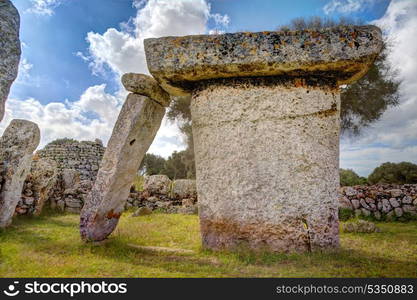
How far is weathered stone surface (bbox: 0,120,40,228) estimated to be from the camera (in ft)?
21.1

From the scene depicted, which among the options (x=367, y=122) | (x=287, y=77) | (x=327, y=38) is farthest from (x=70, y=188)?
(x=367, y=122)

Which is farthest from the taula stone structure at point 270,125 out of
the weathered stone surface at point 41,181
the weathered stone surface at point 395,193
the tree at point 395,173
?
the tree at point 395,173

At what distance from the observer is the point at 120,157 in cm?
510

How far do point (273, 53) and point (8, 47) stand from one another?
2983 mm

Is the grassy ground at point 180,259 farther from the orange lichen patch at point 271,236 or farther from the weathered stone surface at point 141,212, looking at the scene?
the weathered stone surface at point 141,212

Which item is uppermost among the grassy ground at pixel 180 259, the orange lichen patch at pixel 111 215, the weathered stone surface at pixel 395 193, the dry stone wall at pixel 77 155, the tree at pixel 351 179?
the dry stone wall at pixel 77 155

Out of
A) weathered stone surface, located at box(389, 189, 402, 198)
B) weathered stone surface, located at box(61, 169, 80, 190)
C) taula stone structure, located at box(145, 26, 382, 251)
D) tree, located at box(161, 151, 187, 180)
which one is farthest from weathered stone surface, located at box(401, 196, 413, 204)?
tree, located at box(161, 151, 187, 180)

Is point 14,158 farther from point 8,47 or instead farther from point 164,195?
point 164,195

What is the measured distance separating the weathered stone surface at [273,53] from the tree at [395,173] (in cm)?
993

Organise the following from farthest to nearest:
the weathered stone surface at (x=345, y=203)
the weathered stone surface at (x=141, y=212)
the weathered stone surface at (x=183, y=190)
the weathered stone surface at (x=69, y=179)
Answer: the weathered stone surface at (x=183, y=190)
the weathered stone surface at (x=69, y=179)
the weathered stone surface at (x=141, y=212)
the weathered stone surface at (x=345, y=203)

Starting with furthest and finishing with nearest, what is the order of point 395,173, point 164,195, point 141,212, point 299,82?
point 395,173
point 164,195
point 141,212
point 299,82

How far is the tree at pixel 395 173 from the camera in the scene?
12.6 meters

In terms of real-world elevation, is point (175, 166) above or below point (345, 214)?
above

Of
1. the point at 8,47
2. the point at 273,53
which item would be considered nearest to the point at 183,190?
the point at 273,53
